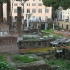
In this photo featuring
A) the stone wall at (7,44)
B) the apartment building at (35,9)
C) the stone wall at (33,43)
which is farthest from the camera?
the apartment building at (35,9)

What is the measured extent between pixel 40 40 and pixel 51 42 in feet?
3.37

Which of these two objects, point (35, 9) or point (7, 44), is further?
point (35, 9)

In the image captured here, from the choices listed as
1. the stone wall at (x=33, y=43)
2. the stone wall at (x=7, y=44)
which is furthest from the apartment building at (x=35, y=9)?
the stone wall at (x=7, y=44)

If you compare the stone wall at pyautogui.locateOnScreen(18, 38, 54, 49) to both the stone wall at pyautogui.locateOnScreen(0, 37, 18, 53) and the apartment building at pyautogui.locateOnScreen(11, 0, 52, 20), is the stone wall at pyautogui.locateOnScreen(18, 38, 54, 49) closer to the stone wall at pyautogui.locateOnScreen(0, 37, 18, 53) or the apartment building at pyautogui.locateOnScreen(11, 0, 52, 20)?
the stone wall at pyautogui.locateOnScreen(0, 37, 18, 53)

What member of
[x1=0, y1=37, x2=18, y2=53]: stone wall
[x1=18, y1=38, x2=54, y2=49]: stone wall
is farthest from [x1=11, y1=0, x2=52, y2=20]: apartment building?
[x1=0, y1=37, x2=18, y2=53]: stone wall

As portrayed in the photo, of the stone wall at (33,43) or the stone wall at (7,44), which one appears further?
the stone wall at (33,43)

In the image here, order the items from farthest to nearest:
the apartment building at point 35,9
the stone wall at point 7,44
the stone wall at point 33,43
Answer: the apartment building at point 35,9, the stone wall at point 33,43, the stone wall at point 7,44

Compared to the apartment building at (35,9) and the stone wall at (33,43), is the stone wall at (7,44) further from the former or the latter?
the apartment building at (35,9)

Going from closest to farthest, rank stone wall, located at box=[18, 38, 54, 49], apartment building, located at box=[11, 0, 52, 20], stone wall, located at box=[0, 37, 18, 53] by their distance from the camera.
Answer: stone wall, located at box=[0, 37, 18, 53], stone wall, located at box=[18, 38, 54, 49], apartment building, located at box=[11, 0, 52, 20]

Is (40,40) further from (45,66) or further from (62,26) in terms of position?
(62,26)

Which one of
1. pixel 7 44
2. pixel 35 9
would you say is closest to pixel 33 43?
pixel 7 44

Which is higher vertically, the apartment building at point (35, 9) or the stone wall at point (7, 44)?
the apartment building at point (35, 9)

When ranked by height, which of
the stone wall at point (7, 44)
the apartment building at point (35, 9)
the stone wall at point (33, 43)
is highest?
the apartment building at point (35, 9)

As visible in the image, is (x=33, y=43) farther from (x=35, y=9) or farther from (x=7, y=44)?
(x=35, y=9)
